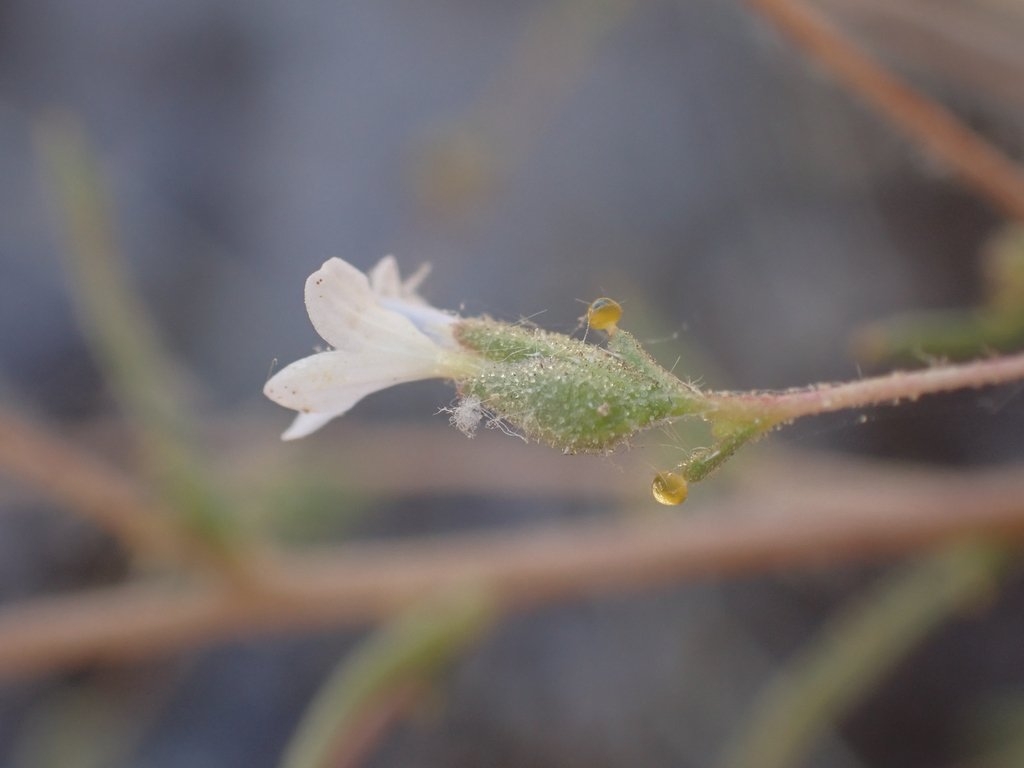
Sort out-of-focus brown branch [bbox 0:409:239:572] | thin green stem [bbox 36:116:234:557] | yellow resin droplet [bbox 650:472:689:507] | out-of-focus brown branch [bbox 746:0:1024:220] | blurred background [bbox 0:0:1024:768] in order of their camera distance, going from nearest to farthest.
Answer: yellow resin droplet [bbox 650:472:689:507] < out-of-focus brown branch [bbox 746:0:1024:220] < thin green stem [bbox 36:116:234:557] < out-of-focus brown branch [bbox 0:409:239:572] < blurred background [bbox 0:0:1024:768]

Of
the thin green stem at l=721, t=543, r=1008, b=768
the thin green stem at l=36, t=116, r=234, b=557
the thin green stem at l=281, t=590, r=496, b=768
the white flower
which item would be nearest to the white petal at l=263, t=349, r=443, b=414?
the white flower

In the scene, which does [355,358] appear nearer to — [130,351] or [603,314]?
[603,314]

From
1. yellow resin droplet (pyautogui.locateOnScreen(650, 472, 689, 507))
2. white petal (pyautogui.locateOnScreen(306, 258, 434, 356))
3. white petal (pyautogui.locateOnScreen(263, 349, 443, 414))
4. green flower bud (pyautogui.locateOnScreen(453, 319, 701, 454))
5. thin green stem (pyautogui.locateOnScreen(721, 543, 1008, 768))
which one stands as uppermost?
thin green stem (pyautogui.locateOnScreen(721, 543, 1008, 768))

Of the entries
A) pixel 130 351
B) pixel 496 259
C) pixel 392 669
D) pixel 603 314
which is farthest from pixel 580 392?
pixel 496 259

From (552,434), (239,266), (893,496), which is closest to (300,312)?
(239,266)

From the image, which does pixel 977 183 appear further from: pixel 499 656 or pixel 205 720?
pixel 205 720

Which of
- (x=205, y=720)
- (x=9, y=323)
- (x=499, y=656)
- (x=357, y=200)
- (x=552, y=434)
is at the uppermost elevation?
(x=357, y=200)

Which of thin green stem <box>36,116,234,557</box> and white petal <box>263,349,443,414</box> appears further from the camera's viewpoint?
thin green stem <box>36,116,234,557</box>

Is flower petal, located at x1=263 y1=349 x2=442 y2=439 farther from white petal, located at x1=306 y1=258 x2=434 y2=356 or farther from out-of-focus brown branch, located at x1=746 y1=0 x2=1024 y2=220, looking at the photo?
out-of-focus brown branch, located at x1=746 y1=0 x2=1024 y2=220

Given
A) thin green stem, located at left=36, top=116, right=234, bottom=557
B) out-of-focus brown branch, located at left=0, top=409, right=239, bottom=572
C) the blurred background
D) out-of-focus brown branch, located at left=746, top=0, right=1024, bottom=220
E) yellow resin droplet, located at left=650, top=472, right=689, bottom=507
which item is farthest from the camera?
the blurred background
